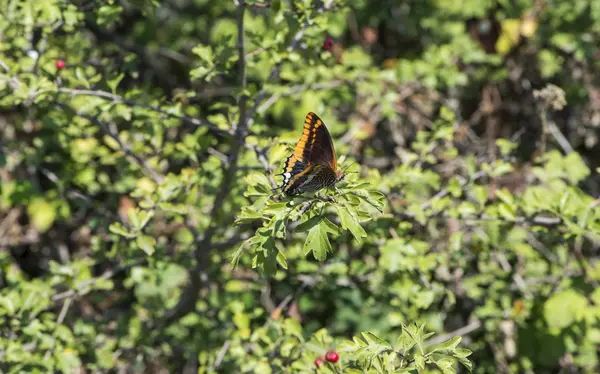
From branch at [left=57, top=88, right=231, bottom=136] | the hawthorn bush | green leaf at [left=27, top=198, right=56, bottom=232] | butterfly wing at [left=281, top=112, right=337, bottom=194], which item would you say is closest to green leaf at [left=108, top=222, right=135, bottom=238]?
the hawthorn bush

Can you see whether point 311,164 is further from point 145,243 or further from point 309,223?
point 145,243

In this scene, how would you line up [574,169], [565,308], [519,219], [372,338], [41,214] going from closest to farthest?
[372,338], [519,219], [574,169], [565,308], [41,214]

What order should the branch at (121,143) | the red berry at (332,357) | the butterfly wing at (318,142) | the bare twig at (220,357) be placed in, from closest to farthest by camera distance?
1. the butterfly wing at (318,142)
2. the red berry at (332,357)
3. the branch at (121,143)
4. the bare twig at (220,357)

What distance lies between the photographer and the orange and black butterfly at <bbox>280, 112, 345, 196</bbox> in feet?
5.54

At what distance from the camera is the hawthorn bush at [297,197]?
7.12 ft

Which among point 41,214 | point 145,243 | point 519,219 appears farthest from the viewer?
point 41,214

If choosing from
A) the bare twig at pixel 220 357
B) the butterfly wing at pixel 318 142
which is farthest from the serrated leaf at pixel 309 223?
the bare twig at pixel 220 357

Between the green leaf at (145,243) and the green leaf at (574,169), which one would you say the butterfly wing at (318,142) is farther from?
the green leaf at (574,169)

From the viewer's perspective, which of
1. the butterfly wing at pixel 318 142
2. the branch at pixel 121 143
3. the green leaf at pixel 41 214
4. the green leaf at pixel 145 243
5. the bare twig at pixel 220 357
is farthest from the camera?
the green leaf at pixel 41 214

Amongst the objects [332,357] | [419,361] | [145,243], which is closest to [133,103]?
[145,243]

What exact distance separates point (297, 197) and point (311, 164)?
5.5 inches

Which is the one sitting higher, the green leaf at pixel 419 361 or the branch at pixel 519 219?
the green leaf at pixel 419 361

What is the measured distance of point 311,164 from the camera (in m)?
1.75

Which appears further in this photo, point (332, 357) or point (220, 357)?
point (220, 357)
